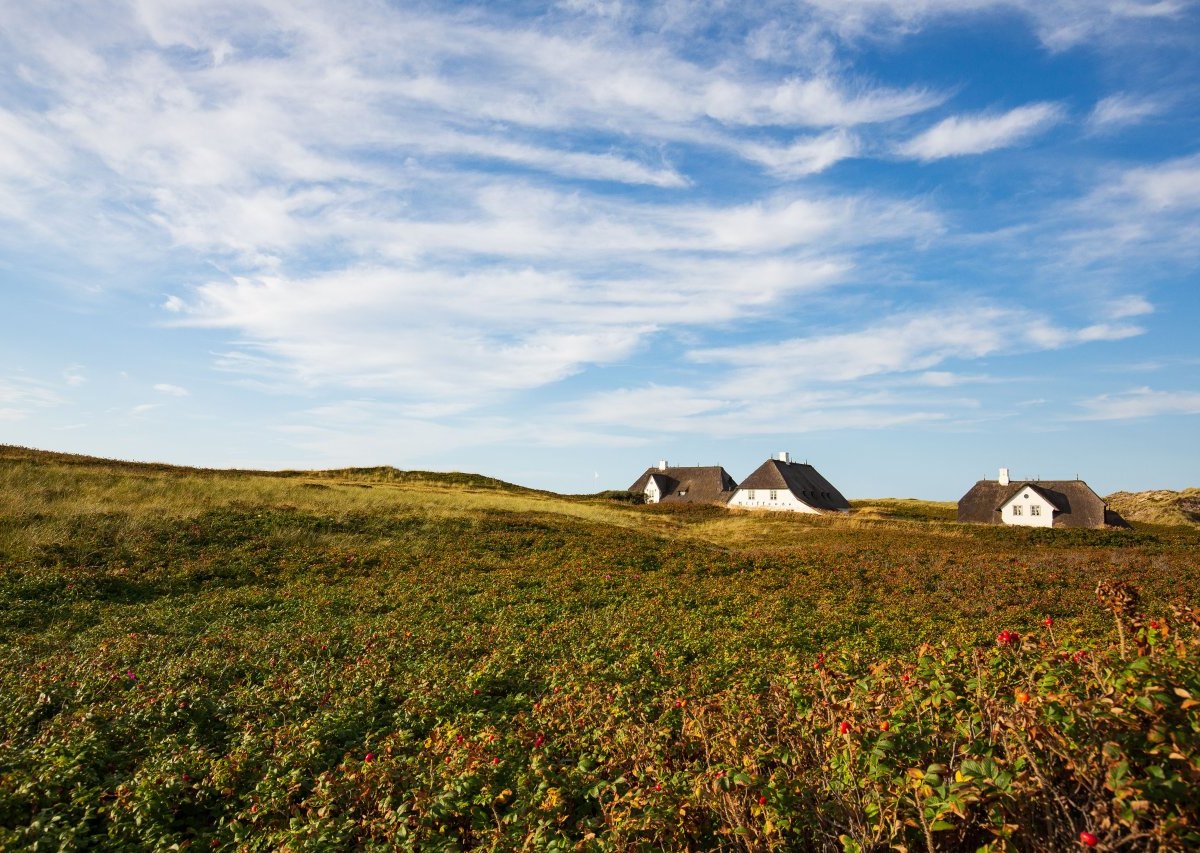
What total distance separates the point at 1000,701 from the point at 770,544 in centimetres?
3123

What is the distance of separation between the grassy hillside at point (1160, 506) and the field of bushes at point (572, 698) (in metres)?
53.1

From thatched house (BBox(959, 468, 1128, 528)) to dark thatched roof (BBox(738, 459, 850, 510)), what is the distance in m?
14.1

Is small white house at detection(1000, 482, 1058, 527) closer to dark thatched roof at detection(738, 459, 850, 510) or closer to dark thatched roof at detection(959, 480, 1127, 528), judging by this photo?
dark thatched roof at detection(959, 480, 1127, 528)

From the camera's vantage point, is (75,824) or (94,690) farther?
(94,690)

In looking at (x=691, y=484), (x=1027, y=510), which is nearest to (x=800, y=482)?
(x=691, y=484)

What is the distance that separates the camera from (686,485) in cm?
7938

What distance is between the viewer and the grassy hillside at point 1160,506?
68375mm

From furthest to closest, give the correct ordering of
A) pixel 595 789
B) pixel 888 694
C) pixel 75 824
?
pixel 75 824, pixel 888 694, pixel 595 789

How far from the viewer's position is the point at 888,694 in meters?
6.72

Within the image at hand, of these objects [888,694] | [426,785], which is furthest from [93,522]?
[888,694]

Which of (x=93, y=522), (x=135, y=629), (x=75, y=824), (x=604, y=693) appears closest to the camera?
(x=75, y=824)

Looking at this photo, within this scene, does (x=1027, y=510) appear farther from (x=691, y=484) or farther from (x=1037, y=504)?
(x=691, y=484)

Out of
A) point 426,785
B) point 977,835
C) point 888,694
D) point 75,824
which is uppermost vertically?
point 888,694

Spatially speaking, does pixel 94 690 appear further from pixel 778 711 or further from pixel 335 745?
pixel 778 711
